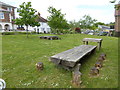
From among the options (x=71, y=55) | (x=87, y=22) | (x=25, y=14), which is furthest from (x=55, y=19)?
(x=71, y=55)

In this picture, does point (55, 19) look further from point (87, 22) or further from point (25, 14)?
point (87, 22)

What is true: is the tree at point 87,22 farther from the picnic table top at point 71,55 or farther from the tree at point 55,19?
the picnic table top at point 71,55

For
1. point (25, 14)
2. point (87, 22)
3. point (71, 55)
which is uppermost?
point (87, 22)

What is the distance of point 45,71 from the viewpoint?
155 inches

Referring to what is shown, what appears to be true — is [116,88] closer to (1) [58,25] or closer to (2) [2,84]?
(2) [2,84]

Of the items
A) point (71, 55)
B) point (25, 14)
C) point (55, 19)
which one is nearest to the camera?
point (71, 55)

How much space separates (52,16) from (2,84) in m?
20.6

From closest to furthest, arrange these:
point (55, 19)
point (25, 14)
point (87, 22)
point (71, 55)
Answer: point (71, 55) → point (25, 14) → point (55, 19) → point (87, 22)

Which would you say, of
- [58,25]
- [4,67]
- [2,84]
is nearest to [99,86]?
[2,84]

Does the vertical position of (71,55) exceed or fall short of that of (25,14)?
it falls short

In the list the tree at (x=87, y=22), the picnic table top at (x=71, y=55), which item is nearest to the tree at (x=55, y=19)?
the tree at (x=87, y=22)

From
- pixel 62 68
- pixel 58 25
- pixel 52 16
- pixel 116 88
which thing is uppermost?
pixel 52 16

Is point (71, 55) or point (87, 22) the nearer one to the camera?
point (71, 55)

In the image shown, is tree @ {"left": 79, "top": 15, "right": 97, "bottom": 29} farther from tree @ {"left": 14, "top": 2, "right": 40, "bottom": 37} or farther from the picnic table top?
the picnic table top
